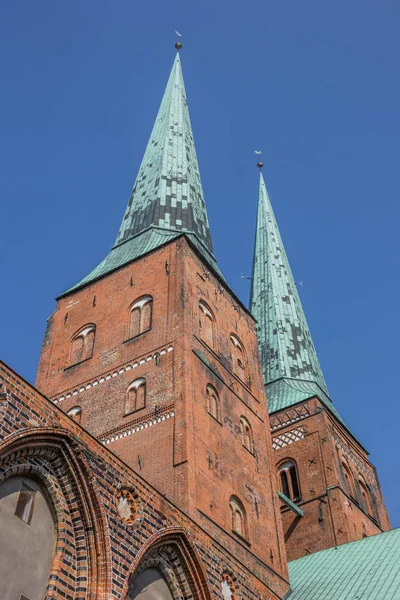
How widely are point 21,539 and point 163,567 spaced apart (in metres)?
3.90

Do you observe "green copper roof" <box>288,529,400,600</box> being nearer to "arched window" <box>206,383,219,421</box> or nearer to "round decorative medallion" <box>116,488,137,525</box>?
"arched window" <box>206,383,219,421</box>

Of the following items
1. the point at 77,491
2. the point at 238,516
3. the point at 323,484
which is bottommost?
the point at 77,491

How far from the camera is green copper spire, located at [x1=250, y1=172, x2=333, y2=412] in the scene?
37375 millimetres

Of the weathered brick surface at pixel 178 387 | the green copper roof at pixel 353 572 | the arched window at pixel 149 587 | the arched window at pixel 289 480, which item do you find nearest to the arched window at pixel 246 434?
the weathered brick surface at pixel 178 387

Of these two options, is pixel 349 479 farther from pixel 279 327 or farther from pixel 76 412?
pixel 76 412

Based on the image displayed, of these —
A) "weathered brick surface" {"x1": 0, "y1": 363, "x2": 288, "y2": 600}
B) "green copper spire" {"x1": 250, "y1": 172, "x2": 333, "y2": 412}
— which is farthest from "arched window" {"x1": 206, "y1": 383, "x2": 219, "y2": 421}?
"green copper spire" {"x1": 250, "y1": 172, "x2": 333, "y2": 412}

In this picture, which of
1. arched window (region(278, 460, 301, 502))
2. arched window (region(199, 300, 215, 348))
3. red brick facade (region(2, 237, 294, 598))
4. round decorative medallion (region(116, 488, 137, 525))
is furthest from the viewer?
arched window (region(278, 460, 301, 502))

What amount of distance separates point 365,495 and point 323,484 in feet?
12.1

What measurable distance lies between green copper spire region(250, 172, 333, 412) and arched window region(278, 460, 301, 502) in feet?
8.82

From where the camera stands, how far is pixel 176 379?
21.7 meters

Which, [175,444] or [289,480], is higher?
[289,480]

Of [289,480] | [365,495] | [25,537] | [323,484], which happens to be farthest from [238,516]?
[365,495]

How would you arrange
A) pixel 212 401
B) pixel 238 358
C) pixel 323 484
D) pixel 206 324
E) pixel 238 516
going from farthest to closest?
pixel 323 484 < pixel 238 358 < pixel 206 324 < pixel 212 401 < pixel 238 516

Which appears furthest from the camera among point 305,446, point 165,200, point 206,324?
point 305,446
